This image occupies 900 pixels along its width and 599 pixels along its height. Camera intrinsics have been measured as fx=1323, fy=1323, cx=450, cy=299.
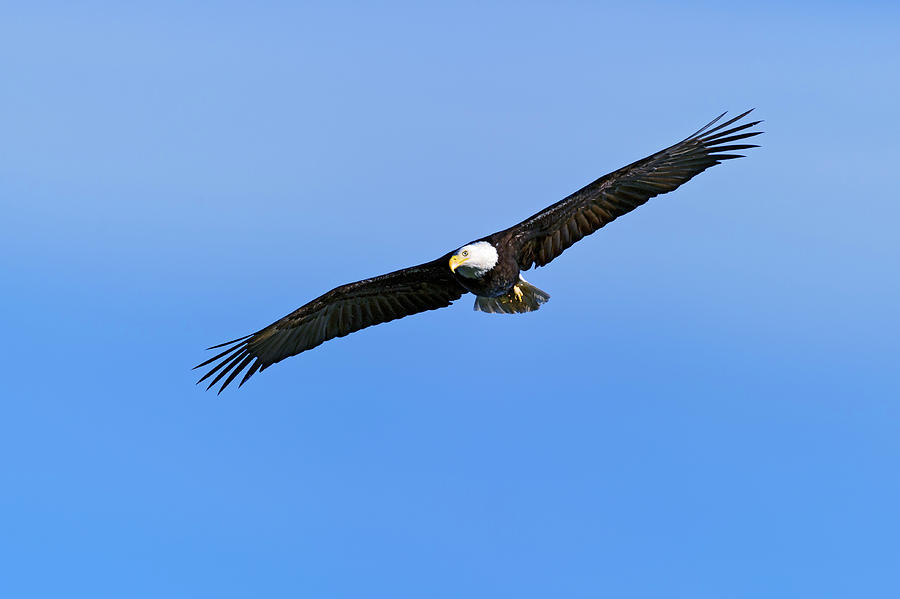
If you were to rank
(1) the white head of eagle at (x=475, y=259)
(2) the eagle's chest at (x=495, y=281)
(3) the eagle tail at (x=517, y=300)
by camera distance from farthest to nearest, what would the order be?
1. (3) the eagle tail at (x=517, y=300)
2. (2) the eagle's chest at (x=495, y=281)
3. (1) the white head of eagle at (x=475, y=259)

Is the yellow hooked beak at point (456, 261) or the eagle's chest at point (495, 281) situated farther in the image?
the eagle's chest at point (495, 281)

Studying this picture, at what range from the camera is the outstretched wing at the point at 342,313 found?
16.1 meters

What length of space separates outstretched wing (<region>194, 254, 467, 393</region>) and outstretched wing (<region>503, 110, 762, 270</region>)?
1.25 meters

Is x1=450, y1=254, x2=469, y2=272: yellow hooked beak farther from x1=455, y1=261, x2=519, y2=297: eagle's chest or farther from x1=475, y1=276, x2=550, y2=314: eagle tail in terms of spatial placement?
x1=475, y1=276, x2=550, y2=314: eagle tail

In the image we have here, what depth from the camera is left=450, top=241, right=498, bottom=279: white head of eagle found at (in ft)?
48.9

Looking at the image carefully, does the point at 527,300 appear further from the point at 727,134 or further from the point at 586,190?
the point at 727,134

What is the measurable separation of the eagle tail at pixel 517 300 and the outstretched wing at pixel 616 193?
0.63 metres

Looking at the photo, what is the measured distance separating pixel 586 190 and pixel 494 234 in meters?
1.17

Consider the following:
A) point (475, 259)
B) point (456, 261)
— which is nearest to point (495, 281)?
point (475, 259)

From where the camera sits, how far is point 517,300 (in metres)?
16.0

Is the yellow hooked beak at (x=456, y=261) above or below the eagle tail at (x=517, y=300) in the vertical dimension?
below

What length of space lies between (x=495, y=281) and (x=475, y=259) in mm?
375

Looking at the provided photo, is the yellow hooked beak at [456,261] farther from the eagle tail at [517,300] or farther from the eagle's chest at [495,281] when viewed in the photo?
the eagle tail at [517,300]

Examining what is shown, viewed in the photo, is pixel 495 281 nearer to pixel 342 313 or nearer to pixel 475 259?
pixel 475 259
